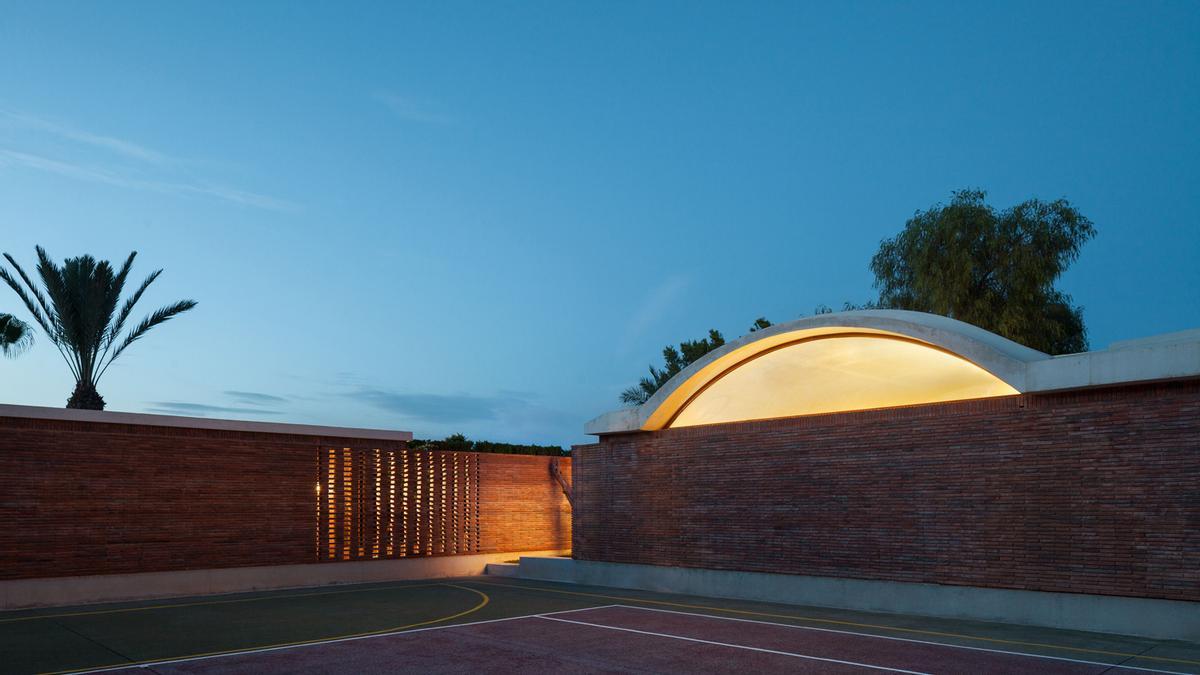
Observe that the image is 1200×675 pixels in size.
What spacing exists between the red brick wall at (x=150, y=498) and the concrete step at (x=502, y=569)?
16.1ft

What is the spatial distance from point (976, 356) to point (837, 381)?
4329 mm

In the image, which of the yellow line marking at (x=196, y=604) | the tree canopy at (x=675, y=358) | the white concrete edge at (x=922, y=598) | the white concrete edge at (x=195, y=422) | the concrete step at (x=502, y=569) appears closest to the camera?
the white concrete edge at (x=922, y=598)

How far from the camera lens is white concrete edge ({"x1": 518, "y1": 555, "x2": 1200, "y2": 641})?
12641 millimetres

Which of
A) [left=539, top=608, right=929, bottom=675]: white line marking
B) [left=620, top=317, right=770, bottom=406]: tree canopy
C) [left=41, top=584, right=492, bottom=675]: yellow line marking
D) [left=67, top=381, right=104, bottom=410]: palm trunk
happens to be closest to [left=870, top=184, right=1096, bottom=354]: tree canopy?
[left=620, top=317, right=770, bottom=406]: tree canopy

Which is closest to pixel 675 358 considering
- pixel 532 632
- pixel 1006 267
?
pixel 1006 267

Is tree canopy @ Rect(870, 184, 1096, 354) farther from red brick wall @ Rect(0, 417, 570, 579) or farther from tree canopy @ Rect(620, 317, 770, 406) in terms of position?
red brick wall @ Rect(0, 417, 570, 579)

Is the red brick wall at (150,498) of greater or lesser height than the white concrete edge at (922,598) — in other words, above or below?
above

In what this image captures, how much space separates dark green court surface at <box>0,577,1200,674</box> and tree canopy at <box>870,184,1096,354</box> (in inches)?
857

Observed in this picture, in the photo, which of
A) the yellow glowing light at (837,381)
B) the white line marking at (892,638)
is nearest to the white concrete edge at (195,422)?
the yellow glowing light at (837,381)

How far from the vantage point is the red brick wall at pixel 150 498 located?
57.8 ft

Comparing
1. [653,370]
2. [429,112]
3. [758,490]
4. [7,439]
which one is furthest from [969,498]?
[653,370]

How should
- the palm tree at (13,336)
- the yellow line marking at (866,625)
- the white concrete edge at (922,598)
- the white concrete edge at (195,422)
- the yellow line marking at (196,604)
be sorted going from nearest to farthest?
the yellow line marking at (866,625), the white concrete edge at (922,598), the yellow line marking at (196,604), the white concrete edge at (195,422), the palm tree at (13,336)

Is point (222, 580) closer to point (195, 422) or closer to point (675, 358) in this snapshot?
point (195, 422)

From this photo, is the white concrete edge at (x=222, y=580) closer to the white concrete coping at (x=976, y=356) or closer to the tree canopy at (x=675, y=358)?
the white concrete coping at (x=976, y=356)
